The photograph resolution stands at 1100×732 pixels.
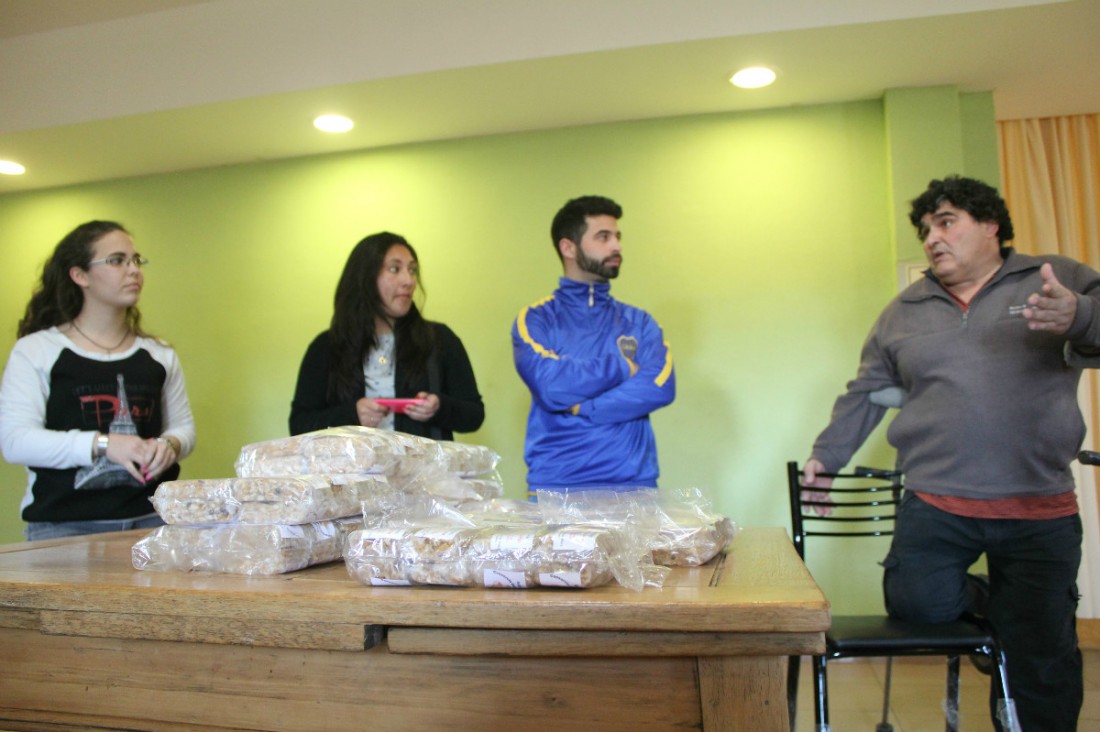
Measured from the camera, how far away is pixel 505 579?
889mm

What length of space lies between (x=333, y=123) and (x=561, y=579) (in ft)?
10.1

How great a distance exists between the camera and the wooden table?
81cm

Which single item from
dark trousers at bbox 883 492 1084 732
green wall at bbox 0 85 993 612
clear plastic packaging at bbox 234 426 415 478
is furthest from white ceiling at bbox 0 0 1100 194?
clear plastic packaging at bbox 234 426 415 478

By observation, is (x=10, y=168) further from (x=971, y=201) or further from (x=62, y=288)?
(x=971, y=201)

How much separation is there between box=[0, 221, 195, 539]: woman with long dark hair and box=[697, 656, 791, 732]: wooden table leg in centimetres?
140

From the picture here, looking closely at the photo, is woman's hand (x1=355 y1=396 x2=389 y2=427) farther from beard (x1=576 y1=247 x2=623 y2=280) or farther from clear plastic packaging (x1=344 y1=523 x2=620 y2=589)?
clear plastic packaging (x1=344 y1=523 x2=620 y2=589)

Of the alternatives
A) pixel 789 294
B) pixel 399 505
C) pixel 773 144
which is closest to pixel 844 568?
pixel 789 294

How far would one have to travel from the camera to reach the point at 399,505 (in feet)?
4.06

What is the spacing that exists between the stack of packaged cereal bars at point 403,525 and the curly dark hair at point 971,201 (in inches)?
48.6

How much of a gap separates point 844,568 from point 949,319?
1616mm

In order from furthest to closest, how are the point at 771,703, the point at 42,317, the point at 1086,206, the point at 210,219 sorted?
the point at 210,219, the point at 1086,206, the point at 42,317, the point at 771,703

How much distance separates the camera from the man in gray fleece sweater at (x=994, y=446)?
188cm

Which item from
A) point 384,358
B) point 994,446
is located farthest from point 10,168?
point 994,446

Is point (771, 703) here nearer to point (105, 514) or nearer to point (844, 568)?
point (105, 514)
